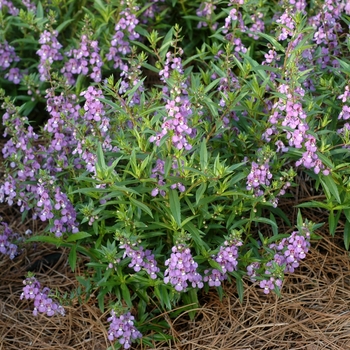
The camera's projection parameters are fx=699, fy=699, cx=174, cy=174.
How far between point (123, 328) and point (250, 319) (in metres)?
0.74

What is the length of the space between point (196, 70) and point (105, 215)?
198cm

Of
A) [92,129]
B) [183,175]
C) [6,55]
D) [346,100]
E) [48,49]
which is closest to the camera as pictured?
[183,175]

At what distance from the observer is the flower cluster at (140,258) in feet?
11.6

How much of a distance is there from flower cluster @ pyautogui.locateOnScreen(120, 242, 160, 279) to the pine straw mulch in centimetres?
38

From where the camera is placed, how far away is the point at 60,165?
4035mm

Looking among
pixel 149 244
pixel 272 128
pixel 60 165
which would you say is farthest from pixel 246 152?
pixel 60 165

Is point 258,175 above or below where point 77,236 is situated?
above

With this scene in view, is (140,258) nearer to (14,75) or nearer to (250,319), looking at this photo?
(250,319)

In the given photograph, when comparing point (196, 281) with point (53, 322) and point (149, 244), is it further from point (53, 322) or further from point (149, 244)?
point (53, 322)

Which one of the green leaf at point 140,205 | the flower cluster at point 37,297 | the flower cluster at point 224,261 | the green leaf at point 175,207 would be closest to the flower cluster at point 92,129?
the green leaf at point 140,205

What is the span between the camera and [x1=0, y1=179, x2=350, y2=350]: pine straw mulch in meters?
3.78

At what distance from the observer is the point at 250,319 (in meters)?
3.91


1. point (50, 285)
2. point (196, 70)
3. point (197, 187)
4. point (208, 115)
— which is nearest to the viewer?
point (197, 187)

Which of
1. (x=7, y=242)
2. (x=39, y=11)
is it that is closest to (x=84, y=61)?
(x=39, y=11)
